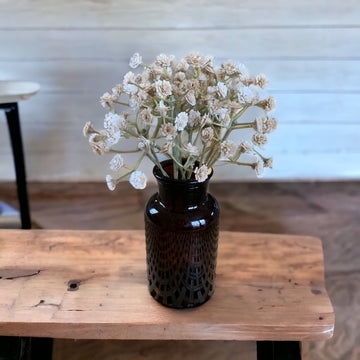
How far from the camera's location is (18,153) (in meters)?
1.34

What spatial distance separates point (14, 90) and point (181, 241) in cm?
80

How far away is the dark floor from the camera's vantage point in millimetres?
1574

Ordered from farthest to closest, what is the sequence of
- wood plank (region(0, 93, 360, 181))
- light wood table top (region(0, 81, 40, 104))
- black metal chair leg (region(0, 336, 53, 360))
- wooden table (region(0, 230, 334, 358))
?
wood plank (region(0, 93, 360, 181)) < light wood table top (region(0, 81, 40, 104)) < black metal chair leg (region(0, 336, 53, 360)) < wooden table (region(0, 230, 334, 358))

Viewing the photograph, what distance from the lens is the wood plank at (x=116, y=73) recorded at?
5.20 ft

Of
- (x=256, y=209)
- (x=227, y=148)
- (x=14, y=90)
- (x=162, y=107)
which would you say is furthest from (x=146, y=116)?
(x=256, y=209)

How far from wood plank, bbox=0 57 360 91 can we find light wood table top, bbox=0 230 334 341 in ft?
2.59

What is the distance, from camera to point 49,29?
153 cm

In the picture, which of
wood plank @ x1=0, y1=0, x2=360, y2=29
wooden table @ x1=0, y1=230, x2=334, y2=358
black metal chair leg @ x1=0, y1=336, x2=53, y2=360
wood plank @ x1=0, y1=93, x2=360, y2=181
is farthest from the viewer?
wood plank @ x1=0, y1=93, x2=360, y2=181

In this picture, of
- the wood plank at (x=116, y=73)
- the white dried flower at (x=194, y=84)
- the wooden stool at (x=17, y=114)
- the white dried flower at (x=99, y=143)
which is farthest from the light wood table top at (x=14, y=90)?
the white dried flower at (x=194, y=84)

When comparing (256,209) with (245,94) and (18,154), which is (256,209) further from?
(245,94)

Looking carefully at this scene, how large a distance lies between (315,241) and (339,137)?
91cm

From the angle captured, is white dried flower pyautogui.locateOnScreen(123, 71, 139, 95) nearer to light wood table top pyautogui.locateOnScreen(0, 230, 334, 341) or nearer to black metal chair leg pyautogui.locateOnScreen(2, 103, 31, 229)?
light wood table top pyautogui.locateOnScreen(0, 230, 334, 341)

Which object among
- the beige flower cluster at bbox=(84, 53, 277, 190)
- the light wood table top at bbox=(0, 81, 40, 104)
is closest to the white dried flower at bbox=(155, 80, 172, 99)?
the beige flower cluster at bbox=(84, 53, 277, 190)

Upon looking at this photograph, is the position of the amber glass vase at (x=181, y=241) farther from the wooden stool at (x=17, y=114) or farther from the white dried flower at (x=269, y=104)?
the wooden stool at (x=17, y=114)
